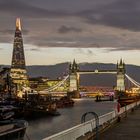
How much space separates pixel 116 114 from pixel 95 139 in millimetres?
14614

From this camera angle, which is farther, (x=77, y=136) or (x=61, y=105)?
(x=61, y=105)

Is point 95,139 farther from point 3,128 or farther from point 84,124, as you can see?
point 3,128

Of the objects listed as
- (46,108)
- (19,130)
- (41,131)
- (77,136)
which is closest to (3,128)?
(19,130)

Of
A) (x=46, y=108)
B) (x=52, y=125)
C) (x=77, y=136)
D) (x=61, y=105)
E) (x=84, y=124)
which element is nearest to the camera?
(x=77, y=136)

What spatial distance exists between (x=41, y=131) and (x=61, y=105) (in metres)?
102

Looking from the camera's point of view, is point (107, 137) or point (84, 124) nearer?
point (84, 124)

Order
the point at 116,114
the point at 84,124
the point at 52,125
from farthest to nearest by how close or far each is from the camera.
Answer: the point at 52,125, the point at 116,114, the point at 84,124

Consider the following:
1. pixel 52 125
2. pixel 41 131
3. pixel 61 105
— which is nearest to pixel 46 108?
pixel 52 125

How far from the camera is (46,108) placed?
108750 mm

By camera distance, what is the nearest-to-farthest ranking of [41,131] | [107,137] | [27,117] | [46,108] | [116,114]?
[107,137] < [116,114] < [41,131] < [27,117] < [46,108]

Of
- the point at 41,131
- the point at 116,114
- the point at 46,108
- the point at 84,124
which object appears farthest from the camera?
the point at 46,108

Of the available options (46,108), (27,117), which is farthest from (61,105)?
(27,117)

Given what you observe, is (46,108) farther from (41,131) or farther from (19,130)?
(19,130)

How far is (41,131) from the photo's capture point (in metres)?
71.4
